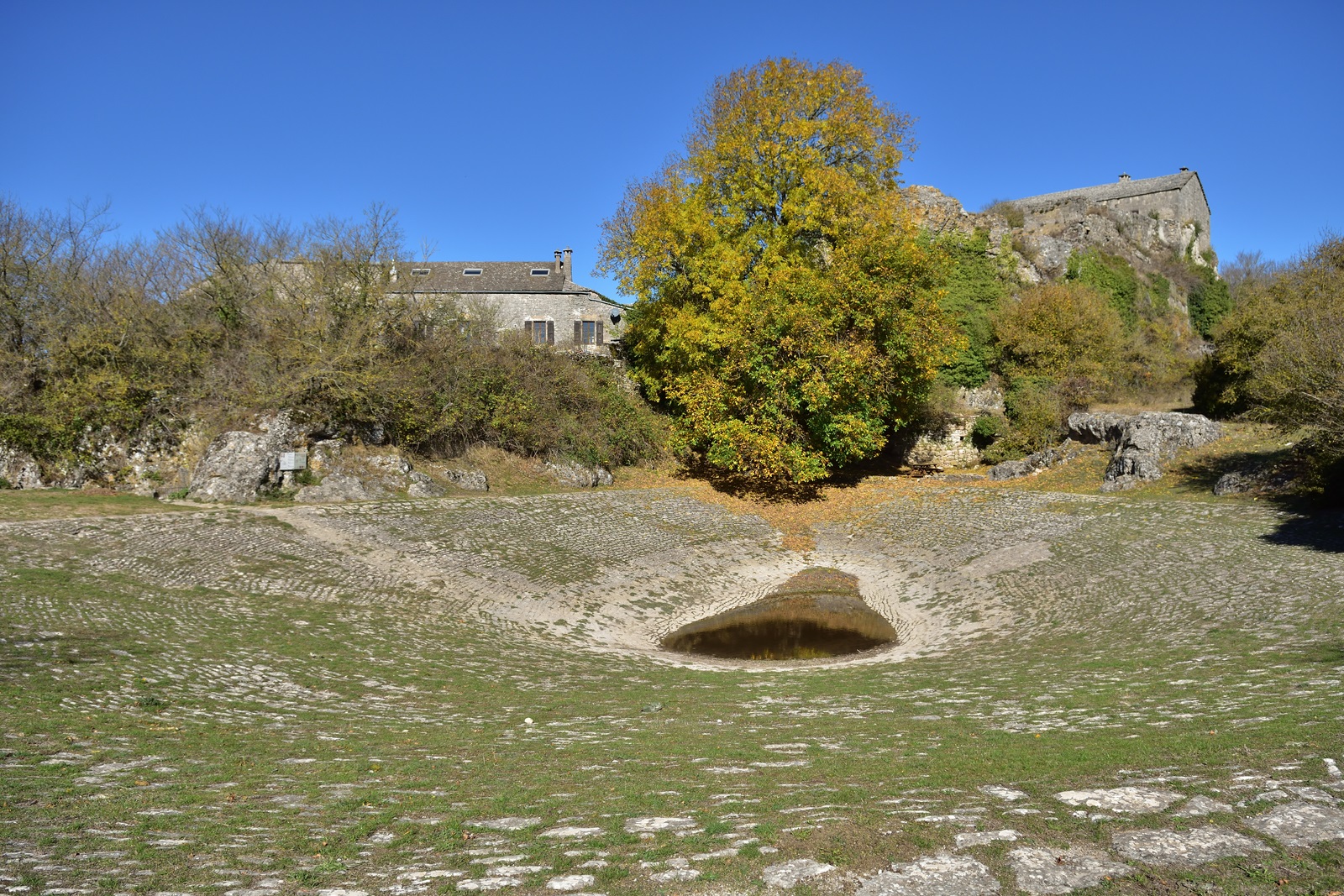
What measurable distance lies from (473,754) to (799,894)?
506 centimetres

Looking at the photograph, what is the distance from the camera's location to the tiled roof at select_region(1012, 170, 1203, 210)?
59875 mm

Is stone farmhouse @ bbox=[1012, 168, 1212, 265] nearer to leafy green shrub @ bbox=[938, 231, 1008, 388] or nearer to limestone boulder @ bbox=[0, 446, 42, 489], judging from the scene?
leafy green shrub @ bbox=[938, 231, 1008, 388]

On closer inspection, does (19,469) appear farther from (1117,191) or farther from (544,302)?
(1117,191)

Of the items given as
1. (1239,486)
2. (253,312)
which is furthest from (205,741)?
(1239,486)

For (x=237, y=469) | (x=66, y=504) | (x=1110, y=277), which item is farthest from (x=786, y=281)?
(x=1110, y=277)

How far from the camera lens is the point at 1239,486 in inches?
1040

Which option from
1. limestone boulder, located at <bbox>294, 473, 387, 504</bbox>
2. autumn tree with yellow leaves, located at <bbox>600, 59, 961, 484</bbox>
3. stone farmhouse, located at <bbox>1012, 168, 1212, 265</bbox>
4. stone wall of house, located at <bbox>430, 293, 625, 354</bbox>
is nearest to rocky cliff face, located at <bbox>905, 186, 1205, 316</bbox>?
stone farmhouse, located at <bbox>1012, 168, 1212, 265</bbox>

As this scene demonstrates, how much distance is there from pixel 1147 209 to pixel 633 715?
63.1 m

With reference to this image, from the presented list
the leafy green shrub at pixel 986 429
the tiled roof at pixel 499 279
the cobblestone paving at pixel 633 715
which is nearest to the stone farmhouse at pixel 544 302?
the tiled roof at pixel 499 279

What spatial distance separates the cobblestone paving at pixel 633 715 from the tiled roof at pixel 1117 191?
44.0 meters

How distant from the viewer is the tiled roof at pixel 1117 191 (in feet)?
196

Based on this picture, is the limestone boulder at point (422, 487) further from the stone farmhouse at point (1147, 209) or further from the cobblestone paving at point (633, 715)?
the stone farmhouse at point (1147, 209)

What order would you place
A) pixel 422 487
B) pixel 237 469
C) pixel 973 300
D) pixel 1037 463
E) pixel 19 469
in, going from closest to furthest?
pixel 237 469 → pixel 19 469 → pixel 422 487 → pixel 1037 463 → pixel 973 300

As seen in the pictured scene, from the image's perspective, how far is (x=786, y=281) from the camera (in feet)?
103
